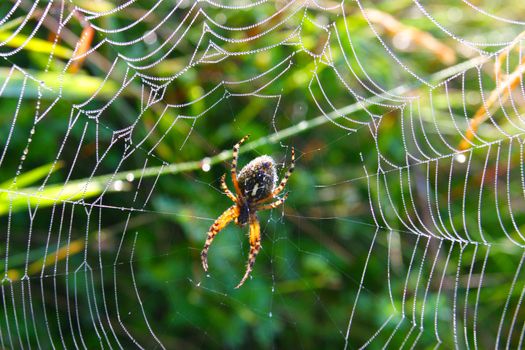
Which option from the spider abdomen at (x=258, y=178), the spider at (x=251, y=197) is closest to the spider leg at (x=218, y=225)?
the spider at (x=251, y=197)

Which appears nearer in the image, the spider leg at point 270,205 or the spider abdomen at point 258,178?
the spider abdomen at point 258,178

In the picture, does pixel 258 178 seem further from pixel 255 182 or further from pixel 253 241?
pixel 253 241

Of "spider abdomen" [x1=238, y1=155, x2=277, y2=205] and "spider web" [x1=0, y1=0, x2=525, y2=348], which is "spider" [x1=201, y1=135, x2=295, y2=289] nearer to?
"spider abdomen" [x1=238, y1=155, x2=277, y2=205]


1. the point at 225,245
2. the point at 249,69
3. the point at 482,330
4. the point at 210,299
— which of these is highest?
the point at 249,69

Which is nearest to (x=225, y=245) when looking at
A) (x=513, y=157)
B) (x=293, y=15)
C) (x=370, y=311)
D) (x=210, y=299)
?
(x=210, y=299)

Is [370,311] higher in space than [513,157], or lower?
lower

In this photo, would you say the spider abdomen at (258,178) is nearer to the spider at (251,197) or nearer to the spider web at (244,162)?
the spider at (251,197)

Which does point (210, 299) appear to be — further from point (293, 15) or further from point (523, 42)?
point (523, 42)

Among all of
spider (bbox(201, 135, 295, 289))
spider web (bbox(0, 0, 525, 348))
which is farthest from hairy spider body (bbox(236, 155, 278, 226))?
spider web (bbox(0, 0, 525, 348))
